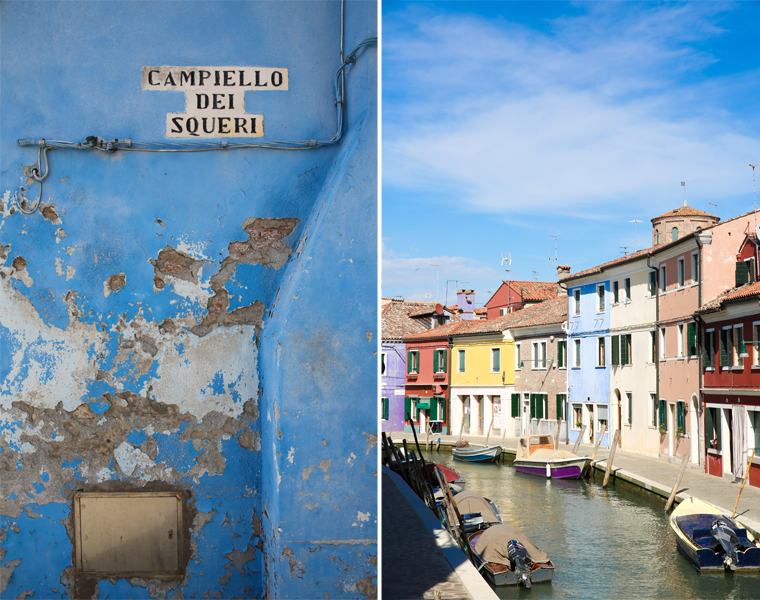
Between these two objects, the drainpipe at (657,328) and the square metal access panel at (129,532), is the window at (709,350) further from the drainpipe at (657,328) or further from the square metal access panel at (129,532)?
the square metal access panel at (129,532)

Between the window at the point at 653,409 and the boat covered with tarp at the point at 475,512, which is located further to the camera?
the window at the point at 653,409

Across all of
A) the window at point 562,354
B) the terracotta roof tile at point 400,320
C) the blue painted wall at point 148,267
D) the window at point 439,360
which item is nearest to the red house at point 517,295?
the window at point 439,360

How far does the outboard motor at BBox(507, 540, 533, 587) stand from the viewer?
47.6 feet

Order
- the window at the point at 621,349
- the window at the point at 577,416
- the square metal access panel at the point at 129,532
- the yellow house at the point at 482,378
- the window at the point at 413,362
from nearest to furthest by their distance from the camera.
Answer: the square metal access panel at the point at 129,532
the window at the point at 621,349
the window at the point at 577,416
the yellow house at the point at 482,378
the window at the point at 413,362

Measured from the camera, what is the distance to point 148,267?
4.66m

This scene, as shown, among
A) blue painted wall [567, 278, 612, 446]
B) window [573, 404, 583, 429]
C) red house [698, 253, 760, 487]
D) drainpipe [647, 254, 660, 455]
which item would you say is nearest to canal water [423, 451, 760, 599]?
red house [698, 253, 760, 487]

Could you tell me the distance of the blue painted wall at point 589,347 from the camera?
33.5 m

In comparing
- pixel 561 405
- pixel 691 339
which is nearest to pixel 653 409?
pixel 691 339

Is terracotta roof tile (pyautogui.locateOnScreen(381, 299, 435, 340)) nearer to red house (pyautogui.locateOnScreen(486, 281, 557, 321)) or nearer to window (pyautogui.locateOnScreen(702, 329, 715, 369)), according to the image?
red house (pyautogui.locateOnScreen(486, 281, 557, 321))

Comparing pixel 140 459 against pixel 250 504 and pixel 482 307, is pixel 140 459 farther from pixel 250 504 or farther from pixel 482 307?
pixel 482 307

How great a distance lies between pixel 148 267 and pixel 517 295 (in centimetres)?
4296

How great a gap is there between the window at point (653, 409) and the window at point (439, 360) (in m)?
16.0

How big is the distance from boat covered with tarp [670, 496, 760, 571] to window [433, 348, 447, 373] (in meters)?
27.6

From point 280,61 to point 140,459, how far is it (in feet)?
8.56
